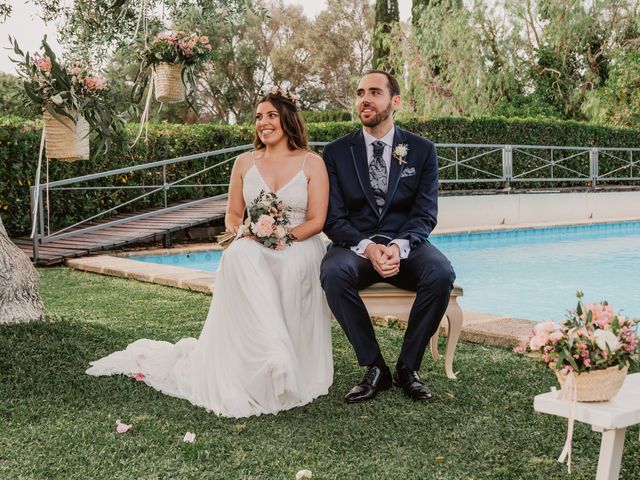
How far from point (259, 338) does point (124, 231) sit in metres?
7.70

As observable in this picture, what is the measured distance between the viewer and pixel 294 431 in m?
3.39

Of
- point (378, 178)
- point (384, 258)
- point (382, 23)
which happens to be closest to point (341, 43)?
point (382, 23)

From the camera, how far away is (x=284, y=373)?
3.66m

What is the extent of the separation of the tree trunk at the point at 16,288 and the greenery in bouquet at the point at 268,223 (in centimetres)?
203

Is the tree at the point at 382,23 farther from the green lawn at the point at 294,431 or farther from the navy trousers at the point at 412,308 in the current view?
the navy trousers at the point at 412,308

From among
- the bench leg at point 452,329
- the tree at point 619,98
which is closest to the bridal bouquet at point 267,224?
the bench leg at point 452,329

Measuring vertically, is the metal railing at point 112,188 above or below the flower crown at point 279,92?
below

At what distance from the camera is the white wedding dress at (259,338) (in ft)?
12.2

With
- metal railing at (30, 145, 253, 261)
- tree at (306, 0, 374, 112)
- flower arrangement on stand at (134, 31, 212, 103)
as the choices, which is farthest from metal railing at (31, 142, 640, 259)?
tree at (306, 0, 374, 112)

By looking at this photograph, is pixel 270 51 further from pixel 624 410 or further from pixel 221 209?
pixel 624 410

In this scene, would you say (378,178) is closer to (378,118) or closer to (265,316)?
(378,118)

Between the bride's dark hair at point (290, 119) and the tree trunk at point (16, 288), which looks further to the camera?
the tree trunk at point (16, 288)

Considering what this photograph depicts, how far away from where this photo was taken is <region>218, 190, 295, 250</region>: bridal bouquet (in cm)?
400

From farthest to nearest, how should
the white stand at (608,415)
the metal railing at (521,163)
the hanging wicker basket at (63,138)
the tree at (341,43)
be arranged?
1. the tree at (341,43)
2. the metal railing at (521,163)
3. the hanging wicker basket at (63,138)
4. the white stand at (608,415)
